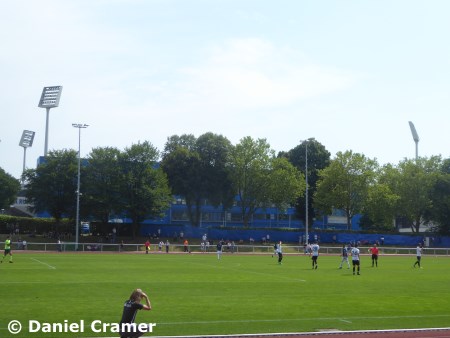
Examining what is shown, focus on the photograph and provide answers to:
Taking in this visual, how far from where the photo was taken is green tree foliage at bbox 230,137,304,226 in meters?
87.2

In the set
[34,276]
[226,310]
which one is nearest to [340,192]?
[34,276]

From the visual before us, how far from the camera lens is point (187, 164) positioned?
90125mm

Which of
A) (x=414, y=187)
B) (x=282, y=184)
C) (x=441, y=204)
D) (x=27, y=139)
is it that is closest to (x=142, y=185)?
(x=282, y=184)

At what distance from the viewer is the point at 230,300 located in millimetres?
21688

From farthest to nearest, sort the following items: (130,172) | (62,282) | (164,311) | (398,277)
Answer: (130,172) → (398,277) → (62,282) → (164,311)

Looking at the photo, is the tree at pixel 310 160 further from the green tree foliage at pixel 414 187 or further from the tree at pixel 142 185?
the tree at pixel 142 185

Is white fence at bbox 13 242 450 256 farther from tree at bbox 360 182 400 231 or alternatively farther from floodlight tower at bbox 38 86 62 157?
floodlight tower at bbox 38 86 62 157

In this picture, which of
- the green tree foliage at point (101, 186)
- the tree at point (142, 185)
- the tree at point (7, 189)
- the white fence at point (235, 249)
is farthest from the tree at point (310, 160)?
the tree at point (7, 189)

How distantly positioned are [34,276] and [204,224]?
251 feet

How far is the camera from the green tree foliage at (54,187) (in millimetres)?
81688

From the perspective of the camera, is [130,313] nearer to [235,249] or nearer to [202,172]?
[235,249]

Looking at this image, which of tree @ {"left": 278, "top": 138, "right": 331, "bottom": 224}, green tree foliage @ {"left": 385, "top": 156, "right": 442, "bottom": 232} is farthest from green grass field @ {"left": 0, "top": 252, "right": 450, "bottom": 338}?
tree @ {"left": 278, "top": 138, "right": 331, "bottom": 224}

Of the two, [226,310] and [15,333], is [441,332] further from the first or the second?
[15,333]

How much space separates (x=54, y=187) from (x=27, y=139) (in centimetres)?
5311
